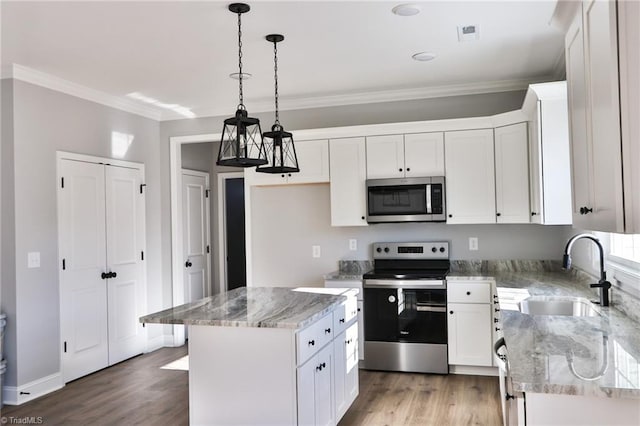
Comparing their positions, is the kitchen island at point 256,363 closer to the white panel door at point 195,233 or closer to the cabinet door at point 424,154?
the cabinet door at point 424,154

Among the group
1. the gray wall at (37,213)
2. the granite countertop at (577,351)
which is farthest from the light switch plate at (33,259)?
the granite countertop at (577,351)

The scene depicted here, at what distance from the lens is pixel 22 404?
12.5 feet

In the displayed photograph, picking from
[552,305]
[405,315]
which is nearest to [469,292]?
[405,315]

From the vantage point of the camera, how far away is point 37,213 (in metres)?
4.07

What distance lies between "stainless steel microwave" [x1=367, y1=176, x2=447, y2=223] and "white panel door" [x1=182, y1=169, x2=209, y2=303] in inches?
97.3

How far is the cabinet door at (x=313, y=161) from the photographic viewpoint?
15.7ft

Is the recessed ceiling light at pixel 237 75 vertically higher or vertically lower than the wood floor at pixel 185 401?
higher

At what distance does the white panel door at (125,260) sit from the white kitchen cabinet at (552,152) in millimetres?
3828

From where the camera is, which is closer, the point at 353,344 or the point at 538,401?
the point at 538,401

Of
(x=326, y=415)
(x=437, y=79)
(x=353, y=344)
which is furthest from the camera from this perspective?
(x=437, y=79)

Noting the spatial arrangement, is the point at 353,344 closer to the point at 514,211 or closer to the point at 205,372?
the point at 205,372

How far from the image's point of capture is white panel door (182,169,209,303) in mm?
5984

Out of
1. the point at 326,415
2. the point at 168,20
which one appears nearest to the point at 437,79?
the point at 168,20

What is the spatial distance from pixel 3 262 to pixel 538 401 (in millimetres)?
3926
